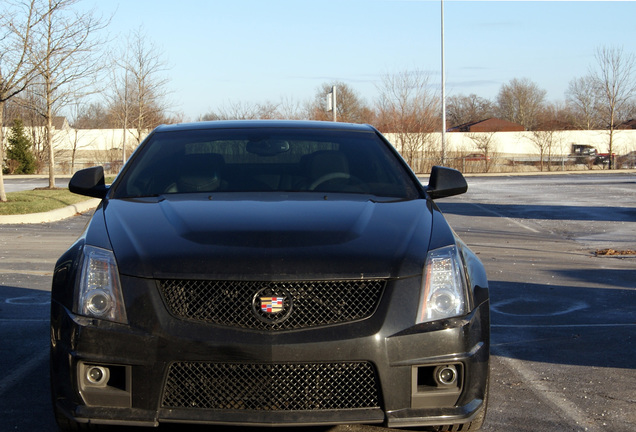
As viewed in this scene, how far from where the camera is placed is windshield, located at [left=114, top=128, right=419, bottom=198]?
4.51 metres

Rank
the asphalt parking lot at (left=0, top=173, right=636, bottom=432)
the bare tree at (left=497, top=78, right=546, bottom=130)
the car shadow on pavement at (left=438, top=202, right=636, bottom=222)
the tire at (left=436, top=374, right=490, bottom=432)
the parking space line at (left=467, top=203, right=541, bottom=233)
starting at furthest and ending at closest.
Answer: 1. the bare tree at (left=497, top=78, right=546, bottom=130)
2. the car shadow on pavement at (left=438, top=202, right=636, bottom=222)
3. the parking space line at (left=467, top=203, right=541, bottom=233)
4. the asphalt parking lot at (left=0, top=173, right=636, bottom=432)
5. the tire at (left=436, top=374, right=490, bottom=432)

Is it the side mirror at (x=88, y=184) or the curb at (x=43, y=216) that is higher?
the side mirror at (x=88, y=184)

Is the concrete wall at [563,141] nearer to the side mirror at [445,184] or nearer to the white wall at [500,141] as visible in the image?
the white wall at [500,141]

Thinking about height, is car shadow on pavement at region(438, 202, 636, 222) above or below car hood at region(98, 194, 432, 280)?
below

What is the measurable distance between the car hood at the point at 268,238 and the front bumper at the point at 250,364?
14 cm

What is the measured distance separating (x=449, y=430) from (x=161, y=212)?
175 cm

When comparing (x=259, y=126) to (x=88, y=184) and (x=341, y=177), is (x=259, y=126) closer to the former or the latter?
(x=341, y=177)

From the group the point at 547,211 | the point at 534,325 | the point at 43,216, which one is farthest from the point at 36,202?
the point at 534,325

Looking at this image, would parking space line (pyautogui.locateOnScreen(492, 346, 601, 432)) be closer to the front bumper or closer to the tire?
the tire

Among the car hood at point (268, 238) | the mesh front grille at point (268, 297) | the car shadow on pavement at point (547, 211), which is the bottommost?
the car shadow on pavement at point (547, 211)

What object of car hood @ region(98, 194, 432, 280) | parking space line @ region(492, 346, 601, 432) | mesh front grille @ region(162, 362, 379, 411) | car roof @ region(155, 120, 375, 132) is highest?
car roof @ region(155, 120, 375, 132)

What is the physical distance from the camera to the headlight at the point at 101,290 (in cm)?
321

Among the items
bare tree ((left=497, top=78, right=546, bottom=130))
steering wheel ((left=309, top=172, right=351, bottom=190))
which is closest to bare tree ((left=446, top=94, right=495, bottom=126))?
bare tree ((left=497, top=78, right=546, bottom=130))

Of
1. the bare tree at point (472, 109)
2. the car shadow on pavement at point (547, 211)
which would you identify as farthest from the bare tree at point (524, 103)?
the car shadow on pavement at point (547, 211)
